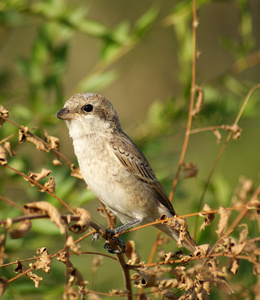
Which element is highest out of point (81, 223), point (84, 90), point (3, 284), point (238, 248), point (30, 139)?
point (84, 90)

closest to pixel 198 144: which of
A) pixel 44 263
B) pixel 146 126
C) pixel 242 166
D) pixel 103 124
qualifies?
pixel 242 166

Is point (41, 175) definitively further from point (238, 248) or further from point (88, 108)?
point (88, 108)

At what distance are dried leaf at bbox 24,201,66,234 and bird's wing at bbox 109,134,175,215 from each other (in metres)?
1.66

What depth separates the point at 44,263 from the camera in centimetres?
170

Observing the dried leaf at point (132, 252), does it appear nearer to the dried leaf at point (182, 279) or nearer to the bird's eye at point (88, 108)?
the dried leaf at point (182, 279)

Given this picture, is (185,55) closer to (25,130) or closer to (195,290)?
(25,130)

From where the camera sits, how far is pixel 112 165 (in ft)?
10.3

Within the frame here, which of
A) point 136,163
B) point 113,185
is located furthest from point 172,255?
point 136,163

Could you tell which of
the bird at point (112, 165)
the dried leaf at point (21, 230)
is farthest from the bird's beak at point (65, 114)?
the dried leaf at point (21, 230)

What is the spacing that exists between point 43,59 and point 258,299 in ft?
7.50

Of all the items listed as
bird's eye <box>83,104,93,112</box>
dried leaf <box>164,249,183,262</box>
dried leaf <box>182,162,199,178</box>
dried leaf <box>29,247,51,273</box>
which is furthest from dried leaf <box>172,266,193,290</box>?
bird's eye <box>83,104,93,112</box>

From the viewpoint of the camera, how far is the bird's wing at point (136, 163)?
126 inches

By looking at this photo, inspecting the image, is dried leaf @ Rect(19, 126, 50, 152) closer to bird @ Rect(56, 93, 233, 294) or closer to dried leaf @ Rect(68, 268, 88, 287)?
dried leaf @ Rect(68, 268, 88, 287)

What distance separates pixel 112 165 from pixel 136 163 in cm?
21
